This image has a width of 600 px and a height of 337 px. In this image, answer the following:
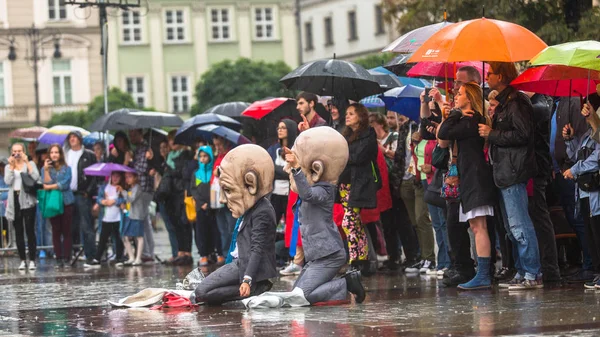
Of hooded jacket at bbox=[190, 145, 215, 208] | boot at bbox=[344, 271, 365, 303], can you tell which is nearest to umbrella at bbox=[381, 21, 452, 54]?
boot at bbox=[344, 271, 365, 303]

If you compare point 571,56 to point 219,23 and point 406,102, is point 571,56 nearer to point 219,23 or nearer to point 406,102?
point 406,102

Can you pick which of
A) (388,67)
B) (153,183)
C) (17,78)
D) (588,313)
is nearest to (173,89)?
(17,78)

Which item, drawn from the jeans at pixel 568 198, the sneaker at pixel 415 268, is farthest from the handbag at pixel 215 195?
the jeans at pixel 568 198

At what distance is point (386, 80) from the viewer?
17812 millimetres

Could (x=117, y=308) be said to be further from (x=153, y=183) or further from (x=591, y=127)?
(x=153, y=183)

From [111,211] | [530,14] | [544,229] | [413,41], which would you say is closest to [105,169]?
[111,211]

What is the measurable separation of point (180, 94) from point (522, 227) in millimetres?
71537

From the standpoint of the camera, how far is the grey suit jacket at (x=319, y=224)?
13344 millimetres

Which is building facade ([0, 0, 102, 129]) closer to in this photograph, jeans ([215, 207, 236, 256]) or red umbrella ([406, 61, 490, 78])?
jeans ([215, 207, 236, 256])

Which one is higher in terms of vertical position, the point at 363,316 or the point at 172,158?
the point at 172,158

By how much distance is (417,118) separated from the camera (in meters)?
17.3

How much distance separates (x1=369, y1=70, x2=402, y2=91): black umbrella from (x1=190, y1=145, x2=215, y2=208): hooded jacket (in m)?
3.83

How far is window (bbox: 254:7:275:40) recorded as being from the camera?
8525 cm

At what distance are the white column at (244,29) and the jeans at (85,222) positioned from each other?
60.7 meters
